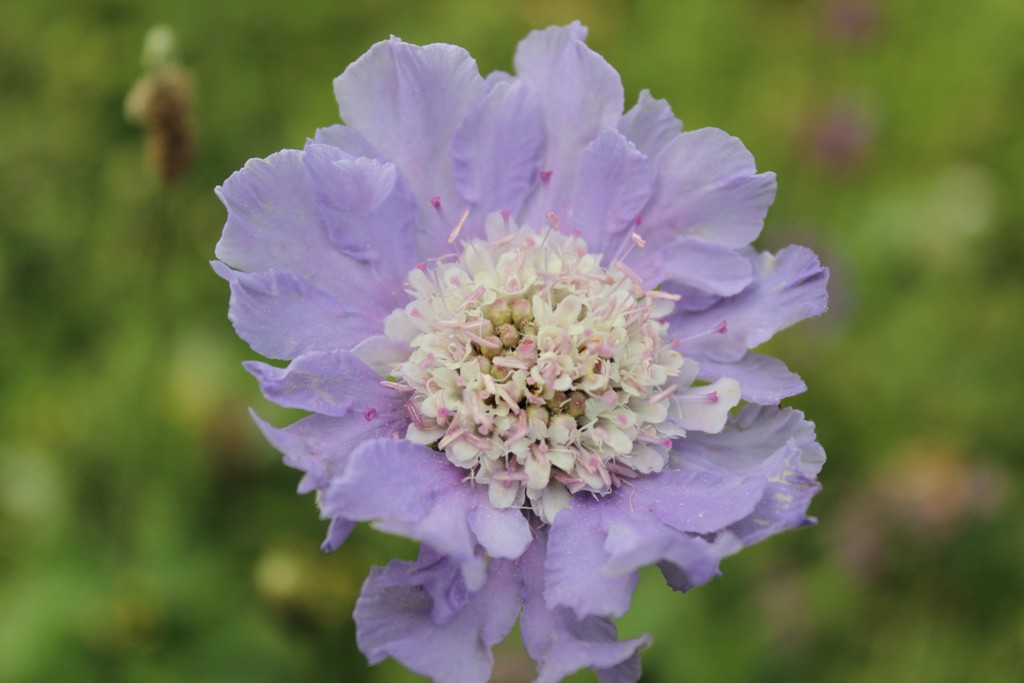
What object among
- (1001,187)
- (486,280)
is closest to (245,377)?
(486,280)

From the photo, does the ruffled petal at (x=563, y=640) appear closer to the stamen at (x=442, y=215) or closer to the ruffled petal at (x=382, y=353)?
the ruffled petal at (x=382, y=353)

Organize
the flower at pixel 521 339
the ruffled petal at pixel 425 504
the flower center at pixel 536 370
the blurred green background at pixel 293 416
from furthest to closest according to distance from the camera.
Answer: the blurred green background at pixel 293 416 < the flower center at pixel 536 370 < the flower at pixel 521 339 < the ruffled petal at pixel 425 504

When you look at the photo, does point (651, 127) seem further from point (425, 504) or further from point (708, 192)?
point (425, 504)

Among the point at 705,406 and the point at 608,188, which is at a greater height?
the point at 608,188

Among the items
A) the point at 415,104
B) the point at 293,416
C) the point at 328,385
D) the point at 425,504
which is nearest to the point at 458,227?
the point at 415,104

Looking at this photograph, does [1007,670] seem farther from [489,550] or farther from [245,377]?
[245,377]

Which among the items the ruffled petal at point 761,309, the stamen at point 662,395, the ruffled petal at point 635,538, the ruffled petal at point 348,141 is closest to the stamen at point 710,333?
the ruffled petal at point 761,309

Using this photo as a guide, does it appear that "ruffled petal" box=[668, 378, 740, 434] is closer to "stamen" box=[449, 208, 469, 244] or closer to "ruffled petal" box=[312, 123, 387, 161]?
"stamen" box=[449, 208, 469, 244]
